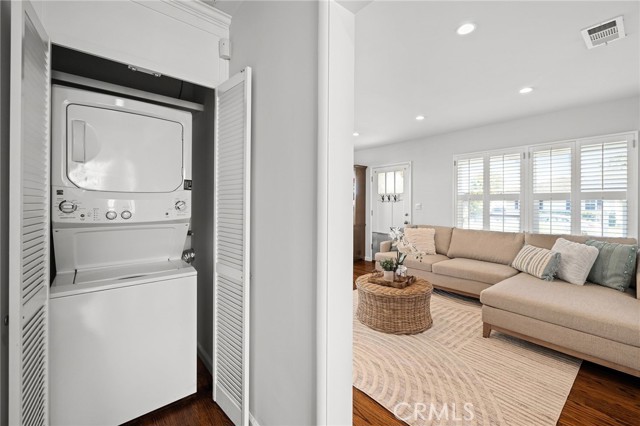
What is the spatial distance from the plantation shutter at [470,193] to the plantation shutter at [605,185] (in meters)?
1.23

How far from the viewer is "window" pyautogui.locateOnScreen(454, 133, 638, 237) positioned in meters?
3.45

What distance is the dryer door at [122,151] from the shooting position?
148cm

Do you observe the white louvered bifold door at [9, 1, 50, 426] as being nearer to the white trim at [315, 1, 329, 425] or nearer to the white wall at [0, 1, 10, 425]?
the white wall at [0, 1, 10, 425]

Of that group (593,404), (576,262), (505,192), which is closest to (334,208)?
(593,404)

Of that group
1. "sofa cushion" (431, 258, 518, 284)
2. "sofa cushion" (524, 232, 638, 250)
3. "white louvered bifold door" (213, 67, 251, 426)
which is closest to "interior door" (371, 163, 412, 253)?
"sofa cushion" (431, 258, 518, 284)

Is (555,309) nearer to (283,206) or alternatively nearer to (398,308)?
(398,308)

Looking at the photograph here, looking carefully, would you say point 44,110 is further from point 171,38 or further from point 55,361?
point 55,361

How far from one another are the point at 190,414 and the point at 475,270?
3.36 metres

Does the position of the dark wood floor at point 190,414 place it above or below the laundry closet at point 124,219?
below

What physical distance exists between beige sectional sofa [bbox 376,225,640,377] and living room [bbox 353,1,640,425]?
12mm

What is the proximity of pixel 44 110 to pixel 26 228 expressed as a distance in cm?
52

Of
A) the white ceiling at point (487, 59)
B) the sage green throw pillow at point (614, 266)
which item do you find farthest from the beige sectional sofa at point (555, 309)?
the white ceiling at point (487, 59)

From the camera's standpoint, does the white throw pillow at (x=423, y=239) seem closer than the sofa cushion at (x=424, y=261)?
No

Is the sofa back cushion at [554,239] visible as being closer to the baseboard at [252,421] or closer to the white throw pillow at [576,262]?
the white throw pillow at [576,262]
